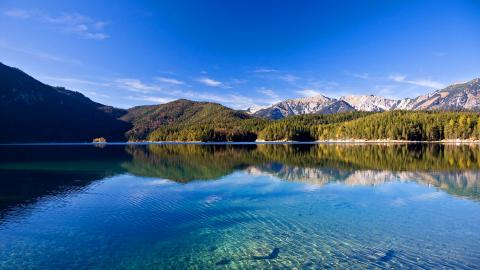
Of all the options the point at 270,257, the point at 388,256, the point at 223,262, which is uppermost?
the point at 388,256

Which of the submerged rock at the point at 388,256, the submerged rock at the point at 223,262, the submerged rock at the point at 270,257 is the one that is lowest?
the submerged rock at the point at 223,262

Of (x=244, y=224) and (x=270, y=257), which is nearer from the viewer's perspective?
(x=270, y=257)

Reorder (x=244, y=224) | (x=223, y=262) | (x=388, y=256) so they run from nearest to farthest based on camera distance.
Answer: (x=223, y=262) → (x=388, y=256) → (x=244, y=224)

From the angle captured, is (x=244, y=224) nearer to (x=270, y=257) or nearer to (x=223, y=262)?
(x=270, y=257)

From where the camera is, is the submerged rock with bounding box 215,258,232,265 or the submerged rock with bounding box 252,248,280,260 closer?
the submerged rock with bounding box 215,258,232,265

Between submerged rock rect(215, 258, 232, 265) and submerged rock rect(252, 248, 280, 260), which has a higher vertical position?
submerged rock rect(252, 248, 280, 260)

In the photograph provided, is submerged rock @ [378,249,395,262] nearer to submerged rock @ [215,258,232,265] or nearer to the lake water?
the lake water

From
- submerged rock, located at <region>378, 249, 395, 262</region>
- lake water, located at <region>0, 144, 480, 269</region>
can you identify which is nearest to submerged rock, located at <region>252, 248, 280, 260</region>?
lake water, located at <region>0, 144, 480, 269</region>

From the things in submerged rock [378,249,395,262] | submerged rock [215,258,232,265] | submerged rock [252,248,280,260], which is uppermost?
submerged rock [378,249,395,262]

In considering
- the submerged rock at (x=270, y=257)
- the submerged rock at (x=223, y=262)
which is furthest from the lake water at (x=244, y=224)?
the submerged rock at (x=223, y=262)

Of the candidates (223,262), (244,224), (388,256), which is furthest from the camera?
(244,224)

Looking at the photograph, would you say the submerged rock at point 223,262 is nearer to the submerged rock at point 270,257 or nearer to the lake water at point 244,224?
the lake water at point 244,224

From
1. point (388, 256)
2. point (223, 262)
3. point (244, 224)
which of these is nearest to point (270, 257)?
point (223, 262)

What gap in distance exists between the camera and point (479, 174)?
1615 inches
